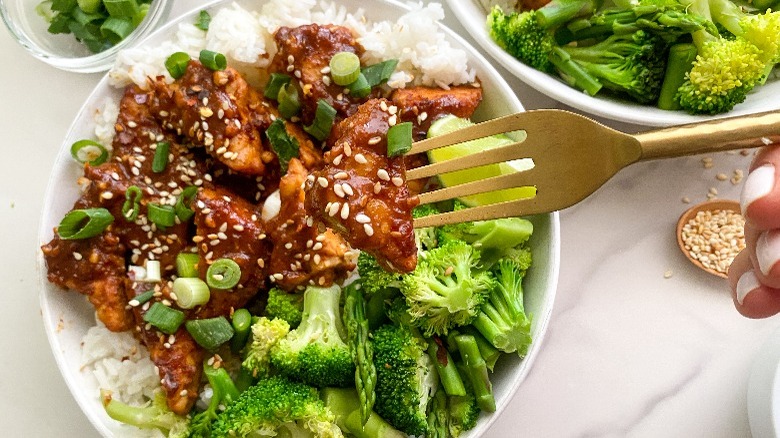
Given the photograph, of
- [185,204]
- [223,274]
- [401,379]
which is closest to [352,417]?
[401,379]

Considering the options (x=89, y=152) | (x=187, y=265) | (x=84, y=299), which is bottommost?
(x=84, y=299)

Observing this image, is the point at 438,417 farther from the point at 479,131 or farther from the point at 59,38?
the point at 59,38

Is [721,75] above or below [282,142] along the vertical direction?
above

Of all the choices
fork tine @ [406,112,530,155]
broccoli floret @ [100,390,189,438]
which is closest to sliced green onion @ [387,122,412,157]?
fork tine @ [406,112,530,155]

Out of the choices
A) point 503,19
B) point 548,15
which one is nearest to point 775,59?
point 548,15

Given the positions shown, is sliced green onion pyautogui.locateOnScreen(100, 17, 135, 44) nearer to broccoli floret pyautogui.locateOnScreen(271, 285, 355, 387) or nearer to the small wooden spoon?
broccoli floret pyautogui.locateOnScreen(271, 285, 355, 387)

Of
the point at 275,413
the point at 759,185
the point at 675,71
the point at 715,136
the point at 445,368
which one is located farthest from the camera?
the point at 675,71
